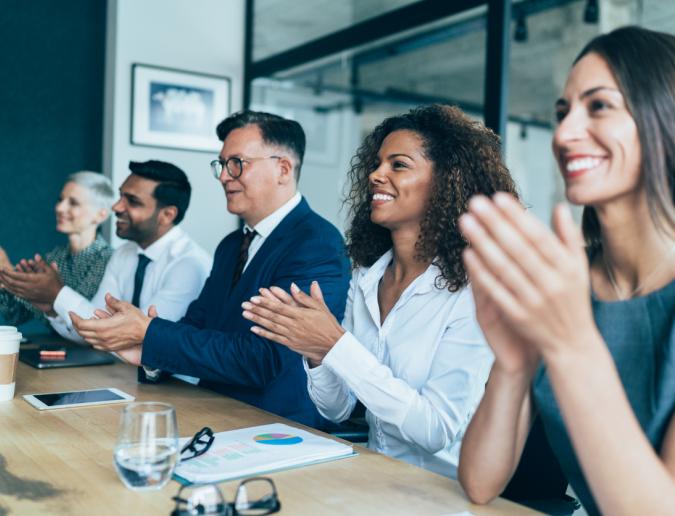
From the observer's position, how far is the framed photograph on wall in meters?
4.68

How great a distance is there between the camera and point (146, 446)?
106 centimetres

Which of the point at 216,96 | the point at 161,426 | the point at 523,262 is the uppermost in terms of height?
the point at 216,96

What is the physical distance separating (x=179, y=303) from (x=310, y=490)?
1831mm

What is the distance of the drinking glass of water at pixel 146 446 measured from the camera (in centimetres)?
105

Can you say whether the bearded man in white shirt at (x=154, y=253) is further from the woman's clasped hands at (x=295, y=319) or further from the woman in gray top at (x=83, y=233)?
the woman's clasped hands at (x=295, y=319)

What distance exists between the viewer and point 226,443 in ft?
4.47

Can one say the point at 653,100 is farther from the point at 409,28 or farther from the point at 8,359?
the point at 409,28

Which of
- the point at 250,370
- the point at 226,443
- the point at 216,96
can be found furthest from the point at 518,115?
the point at 226,443

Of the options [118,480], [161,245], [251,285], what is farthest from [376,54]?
[118,480]

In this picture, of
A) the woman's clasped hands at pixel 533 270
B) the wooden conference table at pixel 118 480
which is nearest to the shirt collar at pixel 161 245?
the wooden conference table at pixel 118 480

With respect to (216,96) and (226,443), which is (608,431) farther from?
(216,96)

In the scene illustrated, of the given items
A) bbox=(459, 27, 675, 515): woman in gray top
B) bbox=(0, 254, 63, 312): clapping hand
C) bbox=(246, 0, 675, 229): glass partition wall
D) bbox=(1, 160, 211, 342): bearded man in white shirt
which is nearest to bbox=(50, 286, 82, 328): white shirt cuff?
bbox=(0, 254, 63, 312): clapping hand

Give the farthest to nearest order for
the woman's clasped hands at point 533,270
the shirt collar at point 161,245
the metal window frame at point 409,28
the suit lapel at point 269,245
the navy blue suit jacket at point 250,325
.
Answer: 1. the shirt collar at point 161,245
2. the metal window frame at point 409,28
3. the suit lapel at point 269,245
4. the navy blue suit jacket at point 250,325
5. the woman's clasped hands at point 533,270

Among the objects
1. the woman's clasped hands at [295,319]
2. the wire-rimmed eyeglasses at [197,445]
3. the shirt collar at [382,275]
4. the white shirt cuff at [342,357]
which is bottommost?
the wire-rimmed eyeglasses at [197,445]
